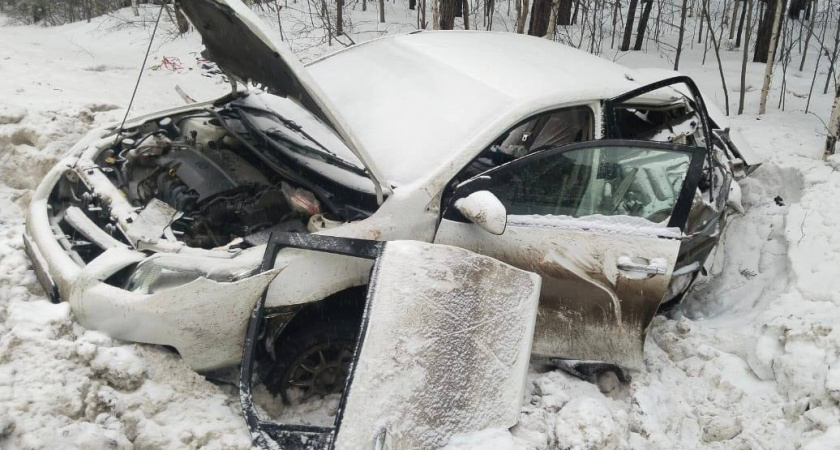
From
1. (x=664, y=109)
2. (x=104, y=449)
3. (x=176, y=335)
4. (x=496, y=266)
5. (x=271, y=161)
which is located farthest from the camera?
(x=664, y=109)

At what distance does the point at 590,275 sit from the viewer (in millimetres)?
2914

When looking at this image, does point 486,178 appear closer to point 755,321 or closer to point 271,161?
point 271,161

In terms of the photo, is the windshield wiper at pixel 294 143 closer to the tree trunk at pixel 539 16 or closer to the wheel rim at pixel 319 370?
the wheel rim at pixel 319 370

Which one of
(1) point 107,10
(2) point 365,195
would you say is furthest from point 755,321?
(1) point 107,10

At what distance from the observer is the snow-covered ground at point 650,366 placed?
2.31 m

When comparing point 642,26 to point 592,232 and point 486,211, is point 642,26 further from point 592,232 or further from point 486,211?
point 486,211

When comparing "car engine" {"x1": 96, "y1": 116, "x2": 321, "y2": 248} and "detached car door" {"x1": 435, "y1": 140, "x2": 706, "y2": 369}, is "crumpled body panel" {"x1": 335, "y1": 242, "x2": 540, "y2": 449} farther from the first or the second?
→ "car engine" {"x1": 96, "y1": 116, "x2": 321, "y2": 248}

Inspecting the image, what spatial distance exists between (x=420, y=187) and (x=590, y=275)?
3.01 feet

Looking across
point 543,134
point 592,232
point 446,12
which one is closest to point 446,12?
point 446,12

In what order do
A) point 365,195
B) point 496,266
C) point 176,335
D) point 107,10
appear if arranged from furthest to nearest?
point 107,10, point 365,195, point 496,266, point 176,335

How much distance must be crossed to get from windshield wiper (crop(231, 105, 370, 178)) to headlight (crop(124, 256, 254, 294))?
2.46 feet

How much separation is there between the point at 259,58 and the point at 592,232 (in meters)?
1.75

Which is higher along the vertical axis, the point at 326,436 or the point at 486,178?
the point at 486,178

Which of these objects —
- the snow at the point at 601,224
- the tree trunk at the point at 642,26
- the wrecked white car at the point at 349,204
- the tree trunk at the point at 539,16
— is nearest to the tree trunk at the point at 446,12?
the tree trunk at the point at 539,16
